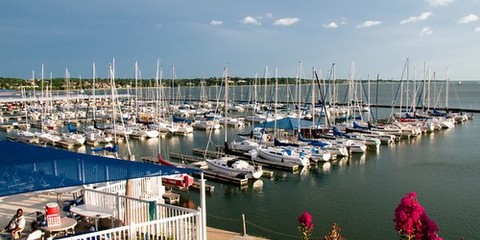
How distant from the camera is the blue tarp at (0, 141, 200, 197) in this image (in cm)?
773

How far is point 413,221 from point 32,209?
12.2 meters

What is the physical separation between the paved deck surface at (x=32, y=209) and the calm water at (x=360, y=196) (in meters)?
7.60

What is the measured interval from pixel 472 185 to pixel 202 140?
3116 cm

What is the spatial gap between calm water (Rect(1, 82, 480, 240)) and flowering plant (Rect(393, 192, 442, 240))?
12156mm

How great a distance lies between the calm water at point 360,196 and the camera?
72.9 feet

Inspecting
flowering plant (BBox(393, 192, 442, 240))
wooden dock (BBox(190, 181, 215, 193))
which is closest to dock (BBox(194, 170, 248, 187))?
wooden dock (BBox(190, 181, 215, 193))

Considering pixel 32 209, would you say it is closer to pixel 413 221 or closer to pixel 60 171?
pixel 60 171

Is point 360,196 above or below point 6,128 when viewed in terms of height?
below

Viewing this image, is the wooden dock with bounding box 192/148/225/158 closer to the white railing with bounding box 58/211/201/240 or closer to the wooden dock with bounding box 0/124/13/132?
the white railing with bounding box 58/211/201/240

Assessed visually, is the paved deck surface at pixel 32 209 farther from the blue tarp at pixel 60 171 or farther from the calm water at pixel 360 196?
the calm water at pixel 360 196

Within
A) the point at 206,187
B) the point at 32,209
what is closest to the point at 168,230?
the point at 32,209

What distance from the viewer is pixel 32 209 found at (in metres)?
14.0

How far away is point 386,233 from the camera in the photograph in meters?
21.2

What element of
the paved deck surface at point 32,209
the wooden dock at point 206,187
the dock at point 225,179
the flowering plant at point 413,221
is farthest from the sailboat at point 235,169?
A: the flowering plant at point 413,221
